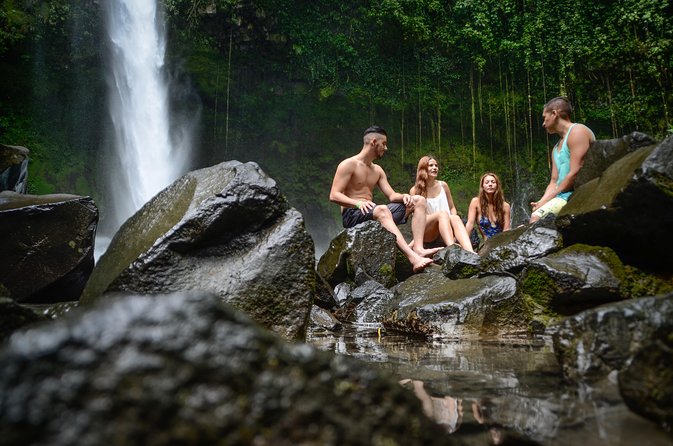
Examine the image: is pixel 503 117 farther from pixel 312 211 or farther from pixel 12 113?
pixel 12 113

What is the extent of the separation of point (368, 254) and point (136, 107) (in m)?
10.4

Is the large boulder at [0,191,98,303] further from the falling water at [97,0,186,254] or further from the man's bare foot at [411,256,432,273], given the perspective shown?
the falling water at [97,0,186,254]

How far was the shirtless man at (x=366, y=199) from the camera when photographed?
20.0 feet

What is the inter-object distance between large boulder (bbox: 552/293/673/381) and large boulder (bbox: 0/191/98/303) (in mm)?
4036

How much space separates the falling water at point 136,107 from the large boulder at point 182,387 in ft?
43.2

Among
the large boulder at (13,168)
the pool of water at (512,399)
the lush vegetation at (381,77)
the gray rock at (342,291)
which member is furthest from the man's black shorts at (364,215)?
the lush vegetation at (381,77)

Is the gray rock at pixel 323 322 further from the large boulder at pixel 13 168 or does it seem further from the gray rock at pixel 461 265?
the large boulder at pixel 13 168

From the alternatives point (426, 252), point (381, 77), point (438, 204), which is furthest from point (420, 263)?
point (381, 77)

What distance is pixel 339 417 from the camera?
2.90ft

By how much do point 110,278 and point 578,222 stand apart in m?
3.60

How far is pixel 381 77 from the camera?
15.0 metres

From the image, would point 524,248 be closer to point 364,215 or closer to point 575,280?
point 575,280

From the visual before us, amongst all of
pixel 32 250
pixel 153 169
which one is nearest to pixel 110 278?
pixel 32 250

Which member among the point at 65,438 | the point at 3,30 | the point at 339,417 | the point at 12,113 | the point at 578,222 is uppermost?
the point at 3,30
